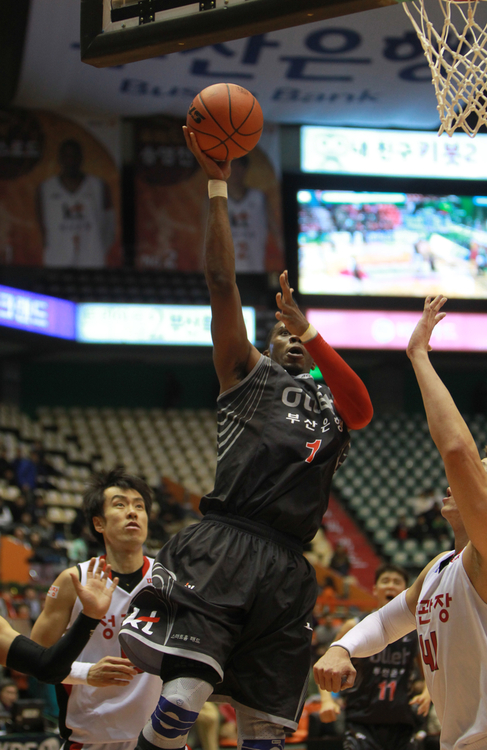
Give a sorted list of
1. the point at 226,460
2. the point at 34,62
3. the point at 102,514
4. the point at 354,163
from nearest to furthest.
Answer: the point at 226,460
the point at 102,514
the point at 34,62
the point at 354,163

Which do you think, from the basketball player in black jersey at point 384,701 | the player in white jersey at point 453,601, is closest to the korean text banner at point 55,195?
the basketball player in black jersey at point 384,701

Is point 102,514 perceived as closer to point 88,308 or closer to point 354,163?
point 88,308

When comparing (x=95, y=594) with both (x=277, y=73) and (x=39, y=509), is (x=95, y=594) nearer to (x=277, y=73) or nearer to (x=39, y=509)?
(x=39, y=509)

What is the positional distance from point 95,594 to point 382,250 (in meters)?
15.2

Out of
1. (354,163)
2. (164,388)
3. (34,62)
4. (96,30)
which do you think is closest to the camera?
(96,30)

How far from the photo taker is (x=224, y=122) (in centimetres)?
304

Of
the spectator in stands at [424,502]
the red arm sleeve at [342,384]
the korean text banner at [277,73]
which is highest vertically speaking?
the korean text banner at [277,73]

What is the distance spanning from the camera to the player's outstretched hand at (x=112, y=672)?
340cm

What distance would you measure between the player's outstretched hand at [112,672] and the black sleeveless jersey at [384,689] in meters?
2.50

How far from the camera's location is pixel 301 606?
9.18 feet

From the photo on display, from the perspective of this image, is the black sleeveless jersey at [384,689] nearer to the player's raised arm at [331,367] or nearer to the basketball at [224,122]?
the player's raised arm at [331,367]

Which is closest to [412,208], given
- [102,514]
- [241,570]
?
[102,514]

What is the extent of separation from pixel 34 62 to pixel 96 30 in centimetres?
1389

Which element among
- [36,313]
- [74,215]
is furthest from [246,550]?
[74,215]
